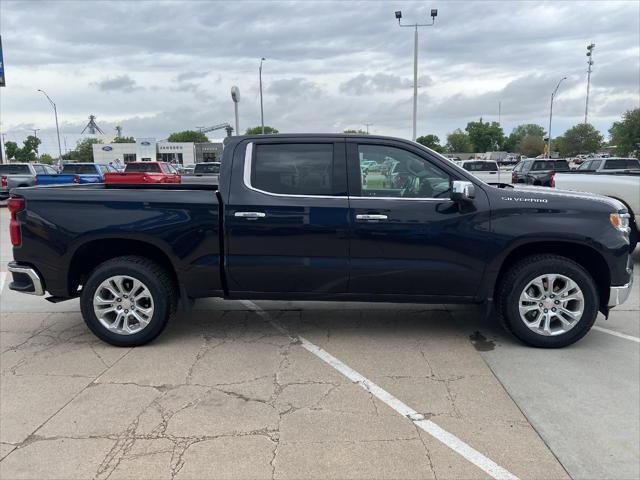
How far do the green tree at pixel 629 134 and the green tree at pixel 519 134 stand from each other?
70288 millimetres

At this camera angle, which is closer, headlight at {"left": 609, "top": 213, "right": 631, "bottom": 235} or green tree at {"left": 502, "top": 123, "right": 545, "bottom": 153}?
headlight at {"left": 609, "top": 213, "right": 631, "bottom": 235}

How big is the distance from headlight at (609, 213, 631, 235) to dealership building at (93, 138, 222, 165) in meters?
83.7

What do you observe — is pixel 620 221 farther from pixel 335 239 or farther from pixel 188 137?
pixel 188 137

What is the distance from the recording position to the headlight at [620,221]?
15.0 ft

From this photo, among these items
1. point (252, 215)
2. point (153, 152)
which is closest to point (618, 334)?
point (252, 215)

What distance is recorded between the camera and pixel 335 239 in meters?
4.58

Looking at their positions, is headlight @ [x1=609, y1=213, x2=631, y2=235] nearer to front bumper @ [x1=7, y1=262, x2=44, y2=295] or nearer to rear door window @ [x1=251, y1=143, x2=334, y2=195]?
rear door window @ [x1=251, y1=143, x2=334, y2=195]

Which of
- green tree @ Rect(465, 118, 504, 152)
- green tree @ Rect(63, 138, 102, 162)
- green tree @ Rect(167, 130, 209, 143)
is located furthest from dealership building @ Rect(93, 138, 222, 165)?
green tree @ Rect(465, 118, 504, 152)

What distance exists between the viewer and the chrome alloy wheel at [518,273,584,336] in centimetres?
461

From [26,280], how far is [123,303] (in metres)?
0.94

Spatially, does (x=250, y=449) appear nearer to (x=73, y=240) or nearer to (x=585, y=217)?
(x=73, y=240)

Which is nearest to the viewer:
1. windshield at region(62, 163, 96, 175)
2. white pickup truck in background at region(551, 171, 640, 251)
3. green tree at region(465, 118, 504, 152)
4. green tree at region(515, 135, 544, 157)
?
white pickup truck in background at region(551, 171, 640, 251)

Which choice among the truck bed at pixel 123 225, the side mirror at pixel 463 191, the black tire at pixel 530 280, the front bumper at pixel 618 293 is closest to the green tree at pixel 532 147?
the front bumper at pixel 618 293

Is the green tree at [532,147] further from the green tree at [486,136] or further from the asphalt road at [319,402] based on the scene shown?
the asphalt road at [319,402]
